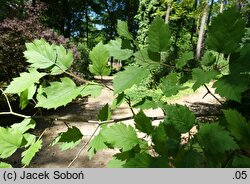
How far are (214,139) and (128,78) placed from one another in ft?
0.91

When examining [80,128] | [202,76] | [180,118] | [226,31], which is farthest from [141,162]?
[80,128]

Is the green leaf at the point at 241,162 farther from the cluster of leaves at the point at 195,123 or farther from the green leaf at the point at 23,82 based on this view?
the green leaf at the point at 23,82

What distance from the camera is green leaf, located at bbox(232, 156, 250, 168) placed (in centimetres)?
59

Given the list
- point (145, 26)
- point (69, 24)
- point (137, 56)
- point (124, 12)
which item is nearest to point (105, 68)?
point (137, 56)

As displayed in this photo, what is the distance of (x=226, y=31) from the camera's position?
0.68 meters

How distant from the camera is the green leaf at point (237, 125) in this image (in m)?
0.62

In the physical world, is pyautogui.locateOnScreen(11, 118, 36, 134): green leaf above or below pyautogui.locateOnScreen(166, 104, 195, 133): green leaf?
below

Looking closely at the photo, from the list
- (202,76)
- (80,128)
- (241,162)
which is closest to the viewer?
(241,162)

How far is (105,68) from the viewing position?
0.93 meters

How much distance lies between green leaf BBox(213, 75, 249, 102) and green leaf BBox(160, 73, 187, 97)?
235 mm

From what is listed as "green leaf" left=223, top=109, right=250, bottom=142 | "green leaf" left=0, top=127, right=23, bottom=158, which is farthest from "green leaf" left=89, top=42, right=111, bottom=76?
"green leaf" left=223, top=109, right=250, bottom=142

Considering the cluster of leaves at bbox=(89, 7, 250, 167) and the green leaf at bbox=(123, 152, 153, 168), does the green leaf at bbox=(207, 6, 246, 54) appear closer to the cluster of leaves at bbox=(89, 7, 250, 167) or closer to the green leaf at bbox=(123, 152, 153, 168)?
the cluster of leaves at bbox=(89, 7, 250, 167)

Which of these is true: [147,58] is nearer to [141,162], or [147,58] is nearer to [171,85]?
[171,85]

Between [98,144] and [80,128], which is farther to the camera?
[80,128]
